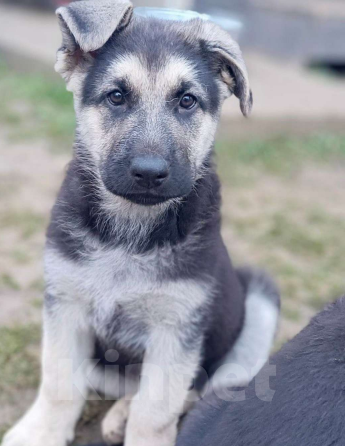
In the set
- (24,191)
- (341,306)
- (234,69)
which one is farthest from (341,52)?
(341,306)

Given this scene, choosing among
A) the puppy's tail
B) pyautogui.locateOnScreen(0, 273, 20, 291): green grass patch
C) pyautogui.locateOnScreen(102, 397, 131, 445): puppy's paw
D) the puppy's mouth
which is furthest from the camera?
pyautogui.locateOnScreen(0, 273, 20, 291): green grass patch

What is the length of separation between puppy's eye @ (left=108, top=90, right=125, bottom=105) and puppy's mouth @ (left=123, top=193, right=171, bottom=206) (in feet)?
1.59

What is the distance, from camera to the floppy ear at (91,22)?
2.91 metres

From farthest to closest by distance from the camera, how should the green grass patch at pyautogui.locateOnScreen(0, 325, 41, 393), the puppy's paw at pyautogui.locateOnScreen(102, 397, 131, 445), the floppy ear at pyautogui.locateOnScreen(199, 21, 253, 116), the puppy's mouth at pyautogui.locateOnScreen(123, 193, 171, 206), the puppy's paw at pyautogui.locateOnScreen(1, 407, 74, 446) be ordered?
the green grass patch at pyautogui.locateOnScreen(0, 325, 41, 393) < the puppy's paw at pyautogui.locateOnScreen(102, 397, 131, 445) < the puppy's paw at pyautogui.locateOnScreen(1, 407, 74, 446) < the floppy ear at pyautogui.locateOnScreen(199, 21, 253, 116) < the puppy's mouth at pyautogui.locateOnScreen(123, 193, 171, 206)

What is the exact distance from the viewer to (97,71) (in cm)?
319

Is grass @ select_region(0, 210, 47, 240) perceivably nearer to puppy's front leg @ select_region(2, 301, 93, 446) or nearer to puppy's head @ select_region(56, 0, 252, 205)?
puppy's front leg @ select_region(2, 301, 93, 446)

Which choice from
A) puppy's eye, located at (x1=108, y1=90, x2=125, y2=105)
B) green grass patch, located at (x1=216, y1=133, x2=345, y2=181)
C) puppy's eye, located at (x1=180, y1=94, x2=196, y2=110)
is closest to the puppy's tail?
puppy's eye, located at (x1=180, y1=94, x2=196, y2=110)

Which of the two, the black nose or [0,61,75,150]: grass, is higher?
the black nose

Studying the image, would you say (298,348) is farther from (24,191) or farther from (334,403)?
(24,191)

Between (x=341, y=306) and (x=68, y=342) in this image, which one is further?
(x=68, y=342)

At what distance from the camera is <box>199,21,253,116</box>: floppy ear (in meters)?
3.24

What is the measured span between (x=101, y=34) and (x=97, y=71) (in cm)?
30

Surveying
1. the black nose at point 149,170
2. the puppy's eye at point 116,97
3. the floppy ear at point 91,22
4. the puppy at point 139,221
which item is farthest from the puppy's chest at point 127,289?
the floppy ear at point 91,22

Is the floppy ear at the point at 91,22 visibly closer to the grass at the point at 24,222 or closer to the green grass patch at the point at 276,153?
the grass at the point at 24,222
